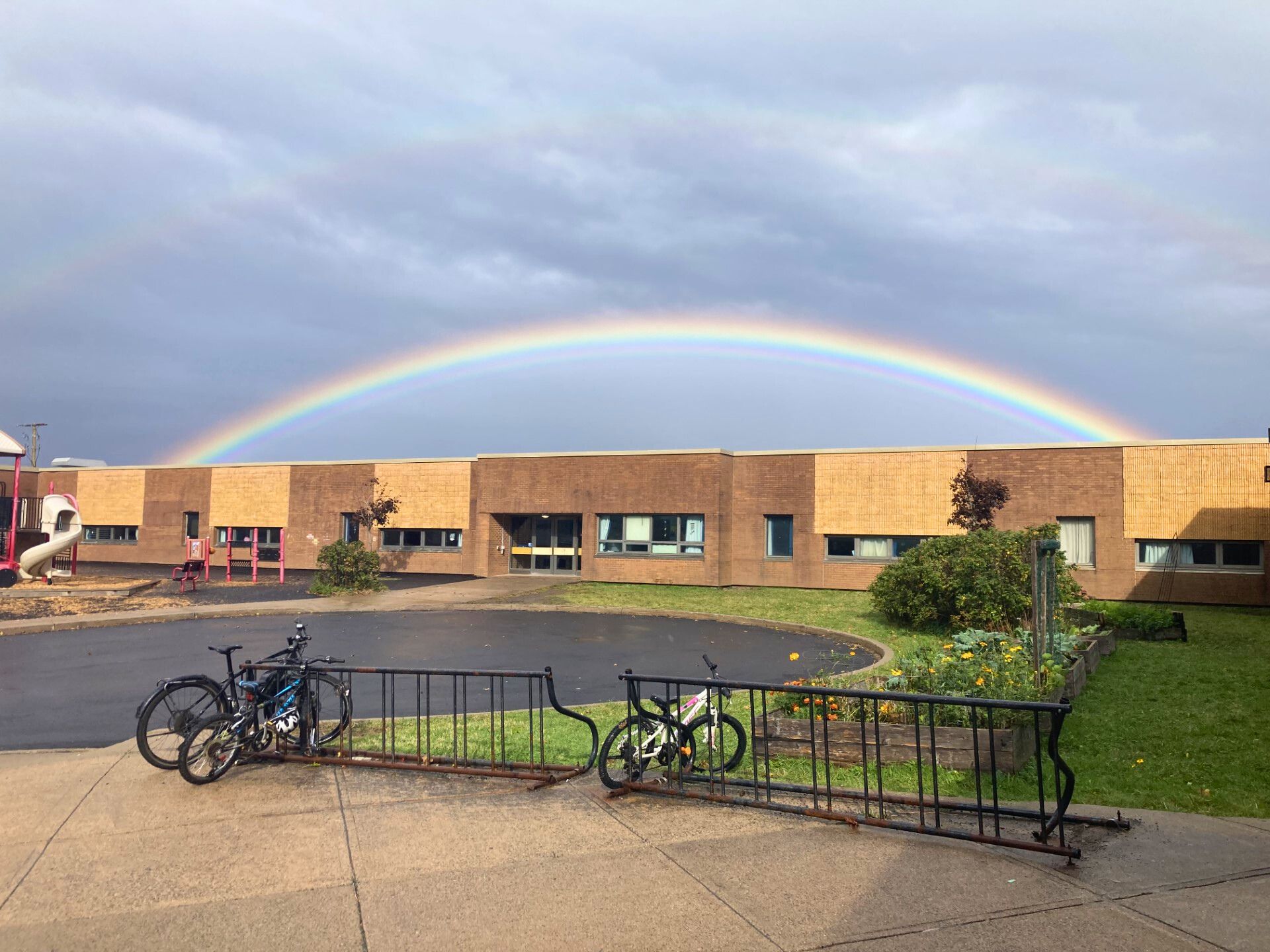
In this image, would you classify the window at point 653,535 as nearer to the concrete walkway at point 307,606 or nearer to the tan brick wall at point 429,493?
the concrete walkway at point 307,606

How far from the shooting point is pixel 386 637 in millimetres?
18125

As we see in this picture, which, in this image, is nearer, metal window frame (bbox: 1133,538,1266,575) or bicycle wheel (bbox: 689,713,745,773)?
bicycle wheel (bbox: 689,713,745,773)

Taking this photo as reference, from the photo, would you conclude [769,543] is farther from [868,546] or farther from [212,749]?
[212,749]

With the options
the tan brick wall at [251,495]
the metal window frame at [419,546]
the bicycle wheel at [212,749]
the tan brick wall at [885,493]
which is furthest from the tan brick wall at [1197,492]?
the tan brick wall at [251,495]

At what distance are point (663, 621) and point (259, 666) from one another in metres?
13.7

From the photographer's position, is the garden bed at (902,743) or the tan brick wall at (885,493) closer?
the garden bed at (902,743)

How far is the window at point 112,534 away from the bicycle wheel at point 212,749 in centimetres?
4290

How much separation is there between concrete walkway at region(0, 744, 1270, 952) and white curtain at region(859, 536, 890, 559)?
2443 cm

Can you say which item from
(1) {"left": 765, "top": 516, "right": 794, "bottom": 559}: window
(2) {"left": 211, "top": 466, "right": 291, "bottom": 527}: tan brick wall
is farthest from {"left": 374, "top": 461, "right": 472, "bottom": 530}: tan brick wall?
(1) {"left": 765, "top": 516, "right": 794, "bottom": 559}: window

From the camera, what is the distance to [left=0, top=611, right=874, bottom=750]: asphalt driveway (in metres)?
11.2

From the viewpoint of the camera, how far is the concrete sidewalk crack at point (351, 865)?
15.1 ft

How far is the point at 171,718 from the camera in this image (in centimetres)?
750

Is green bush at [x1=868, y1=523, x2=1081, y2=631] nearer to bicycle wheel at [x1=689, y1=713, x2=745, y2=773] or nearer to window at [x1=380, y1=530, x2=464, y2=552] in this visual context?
bicycle wheel at [x1=689, y1=713, x2=745, y2=773]

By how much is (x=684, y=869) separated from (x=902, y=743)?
3.23m
